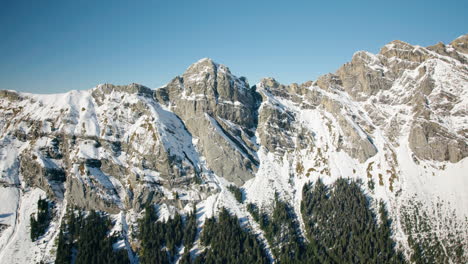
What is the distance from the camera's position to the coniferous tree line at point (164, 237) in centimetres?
13375

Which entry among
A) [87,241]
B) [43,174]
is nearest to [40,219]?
[43,174]

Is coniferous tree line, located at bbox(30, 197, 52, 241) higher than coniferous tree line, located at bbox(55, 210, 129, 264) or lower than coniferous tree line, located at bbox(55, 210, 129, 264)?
higher

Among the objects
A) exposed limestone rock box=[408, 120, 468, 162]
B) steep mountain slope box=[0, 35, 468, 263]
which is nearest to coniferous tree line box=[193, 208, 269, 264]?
steep mountain slope box=[0, 35, 468, 263]

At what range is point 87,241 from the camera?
13612cm

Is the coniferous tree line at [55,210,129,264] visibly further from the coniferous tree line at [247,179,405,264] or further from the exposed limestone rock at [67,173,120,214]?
the coniferous tree line at [247,179,405,264]

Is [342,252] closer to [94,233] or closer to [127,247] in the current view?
[127,247]

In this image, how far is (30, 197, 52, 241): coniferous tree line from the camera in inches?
5527

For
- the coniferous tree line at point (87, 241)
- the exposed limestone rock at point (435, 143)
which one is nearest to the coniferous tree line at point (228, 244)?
the coniferous tree line at point (87, 241)

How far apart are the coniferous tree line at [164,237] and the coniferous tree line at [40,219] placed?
42882mm

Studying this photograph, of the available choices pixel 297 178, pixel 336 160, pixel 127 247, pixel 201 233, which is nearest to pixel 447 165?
pixel 336 160

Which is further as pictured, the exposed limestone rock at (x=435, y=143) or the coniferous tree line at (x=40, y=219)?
the exposed limestone rock at (x=435, y=143)

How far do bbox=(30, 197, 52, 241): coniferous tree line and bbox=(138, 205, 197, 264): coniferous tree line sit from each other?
42882 millimetres

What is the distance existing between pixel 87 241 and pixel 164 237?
32517 millimetres

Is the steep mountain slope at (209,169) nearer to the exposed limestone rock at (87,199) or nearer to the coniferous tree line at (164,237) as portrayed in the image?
the exposed limestone rock at (87,199)
